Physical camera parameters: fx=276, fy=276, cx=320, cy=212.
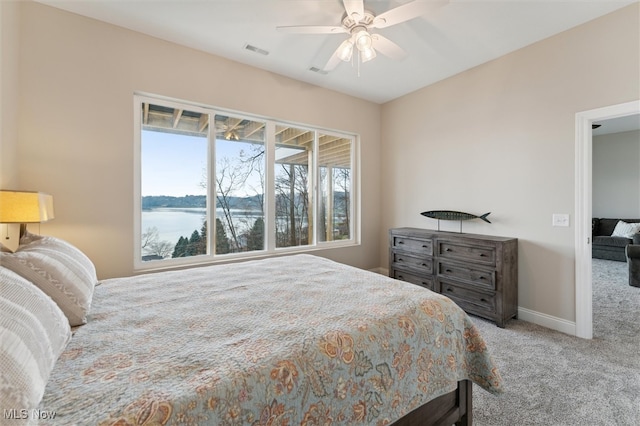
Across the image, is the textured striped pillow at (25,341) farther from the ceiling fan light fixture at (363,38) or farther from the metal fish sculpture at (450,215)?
the metal fish sculpture at (450,215)

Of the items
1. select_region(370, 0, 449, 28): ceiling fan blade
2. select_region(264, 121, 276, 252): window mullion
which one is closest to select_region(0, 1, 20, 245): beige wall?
select_region(264, 121, 276, 252): window mullion

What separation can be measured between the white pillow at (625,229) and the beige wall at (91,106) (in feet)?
26.5

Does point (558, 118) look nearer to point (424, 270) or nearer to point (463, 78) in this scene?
point (463, 78)

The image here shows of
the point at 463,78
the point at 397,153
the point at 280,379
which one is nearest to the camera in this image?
the point at 280,379

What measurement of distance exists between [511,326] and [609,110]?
222 cm

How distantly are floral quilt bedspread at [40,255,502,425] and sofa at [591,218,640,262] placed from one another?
20.2 feet

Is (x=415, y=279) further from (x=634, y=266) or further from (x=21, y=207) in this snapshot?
(x=21, y=207)

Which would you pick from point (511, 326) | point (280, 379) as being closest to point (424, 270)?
point (511, 326)

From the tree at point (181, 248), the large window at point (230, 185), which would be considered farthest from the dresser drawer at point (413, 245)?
the tree at point (181, 248)

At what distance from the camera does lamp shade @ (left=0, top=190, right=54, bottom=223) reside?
1.66m

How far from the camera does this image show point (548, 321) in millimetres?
2846

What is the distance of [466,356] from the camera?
59.2 inches

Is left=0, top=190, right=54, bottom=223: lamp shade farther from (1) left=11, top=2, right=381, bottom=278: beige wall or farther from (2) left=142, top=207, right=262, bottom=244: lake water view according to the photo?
(2) left=142, top=207, right=262, bottom=244: lake water view

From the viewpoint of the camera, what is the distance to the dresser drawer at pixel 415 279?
3.50m
